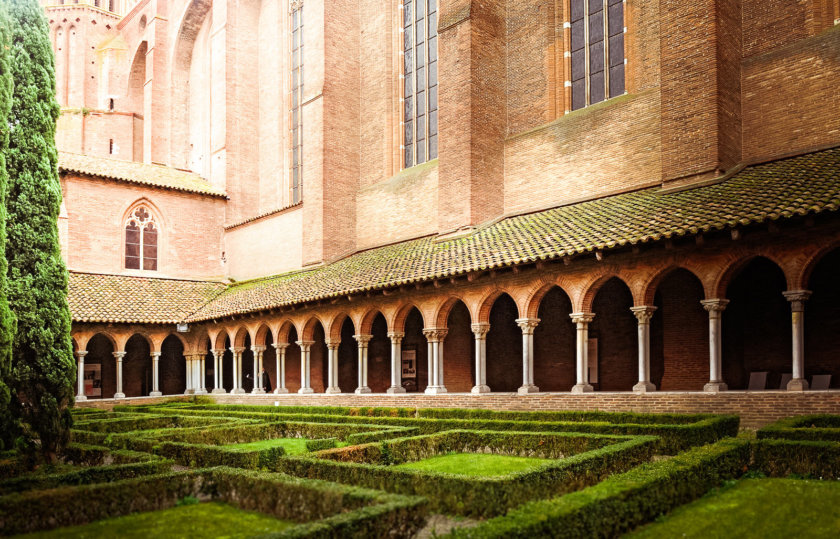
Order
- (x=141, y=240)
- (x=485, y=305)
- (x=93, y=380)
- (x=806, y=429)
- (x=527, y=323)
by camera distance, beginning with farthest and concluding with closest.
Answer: (x=141, y=240) → (x=93, y=380) → (x=485, y=305) → (x=527, y=323) → (x=806, y=429)

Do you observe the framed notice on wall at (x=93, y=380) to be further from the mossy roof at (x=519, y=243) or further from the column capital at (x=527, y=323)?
the column capital at (x=527, y=323)

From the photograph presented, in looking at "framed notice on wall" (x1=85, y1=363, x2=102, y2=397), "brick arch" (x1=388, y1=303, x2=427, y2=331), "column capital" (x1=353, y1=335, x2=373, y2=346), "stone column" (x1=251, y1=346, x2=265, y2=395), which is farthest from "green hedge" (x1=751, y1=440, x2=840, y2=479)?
"framed notice on wall" (x1=85, y1=363, x2=102, y2=397)

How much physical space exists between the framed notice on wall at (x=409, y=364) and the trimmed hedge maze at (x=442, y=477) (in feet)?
32.2

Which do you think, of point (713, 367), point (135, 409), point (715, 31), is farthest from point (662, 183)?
point (135, 409)

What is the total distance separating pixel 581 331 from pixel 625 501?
9285mm

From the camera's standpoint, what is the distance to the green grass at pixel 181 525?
7117mm

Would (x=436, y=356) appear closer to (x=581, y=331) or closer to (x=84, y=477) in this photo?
(x=581, y=331)

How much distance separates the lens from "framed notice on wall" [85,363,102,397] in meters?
28.5

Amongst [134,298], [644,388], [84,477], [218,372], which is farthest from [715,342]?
[134,298]

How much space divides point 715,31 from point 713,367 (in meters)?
7.47

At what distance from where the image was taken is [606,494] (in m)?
7.00

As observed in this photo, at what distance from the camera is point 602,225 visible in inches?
641

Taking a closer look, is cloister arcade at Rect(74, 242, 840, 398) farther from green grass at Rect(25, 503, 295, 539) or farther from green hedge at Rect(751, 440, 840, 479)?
green grass at Rect(25, 503, 295, 539)

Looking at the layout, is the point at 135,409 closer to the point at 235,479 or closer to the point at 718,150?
the point at 235,479
